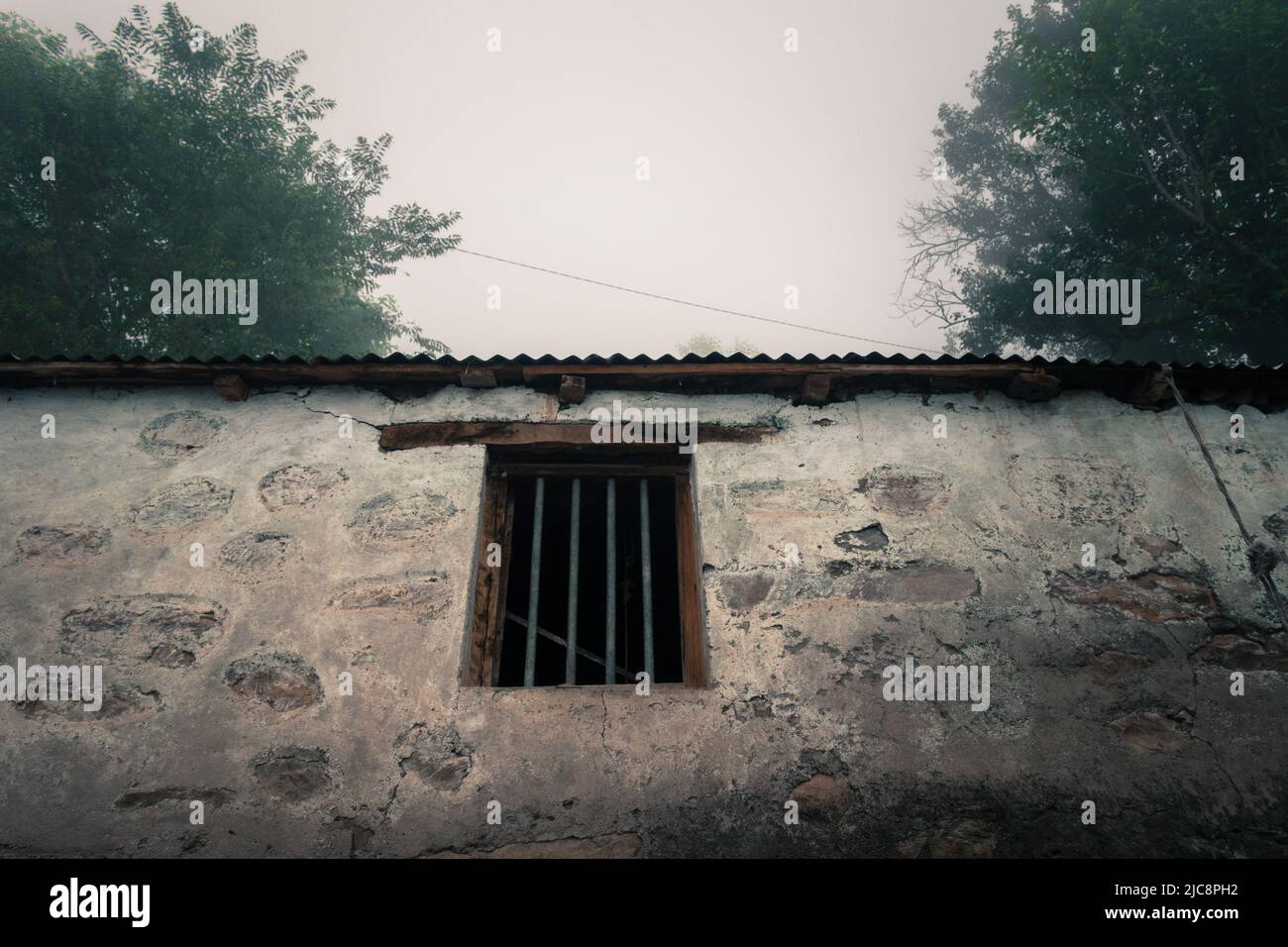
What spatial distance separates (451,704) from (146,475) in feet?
7.52

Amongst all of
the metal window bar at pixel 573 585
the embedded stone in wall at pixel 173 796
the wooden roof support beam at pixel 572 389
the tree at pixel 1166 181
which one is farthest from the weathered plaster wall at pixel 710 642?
the tree at pixel 1166 181

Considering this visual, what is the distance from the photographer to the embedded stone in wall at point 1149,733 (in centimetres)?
315

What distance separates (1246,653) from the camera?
3393 mm

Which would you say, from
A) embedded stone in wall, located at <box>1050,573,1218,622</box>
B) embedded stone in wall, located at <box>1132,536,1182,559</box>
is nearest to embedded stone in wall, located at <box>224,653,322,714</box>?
embedded stone in wall, located at <box>1050,573,1218,622</box>

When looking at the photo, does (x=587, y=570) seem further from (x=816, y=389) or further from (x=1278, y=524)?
(x=1278, y=524)

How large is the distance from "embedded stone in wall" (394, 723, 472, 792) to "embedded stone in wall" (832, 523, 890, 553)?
2181mm

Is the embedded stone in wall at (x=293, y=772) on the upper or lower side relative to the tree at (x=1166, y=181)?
lower

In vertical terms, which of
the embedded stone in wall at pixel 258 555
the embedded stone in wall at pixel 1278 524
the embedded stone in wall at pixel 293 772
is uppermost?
the embedded stone in wall at pixel 1278 524

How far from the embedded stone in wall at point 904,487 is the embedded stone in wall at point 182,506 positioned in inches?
143

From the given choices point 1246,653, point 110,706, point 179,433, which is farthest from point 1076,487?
point 179,433

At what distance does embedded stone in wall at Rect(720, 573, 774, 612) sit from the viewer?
3.46 metres

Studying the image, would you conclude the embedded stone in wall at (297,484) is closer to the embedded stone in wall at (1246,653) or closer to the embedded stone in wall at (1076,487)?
the embedded stone in wall at (1076,487)

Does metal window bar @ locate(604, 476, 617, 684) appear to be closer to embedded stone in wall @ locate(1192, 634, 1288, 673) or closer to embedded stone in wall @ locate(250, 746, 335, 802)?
embedded stone in wall @ locate(250, 746, 335, 802)

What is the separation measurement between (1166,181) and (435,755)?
1279cm
